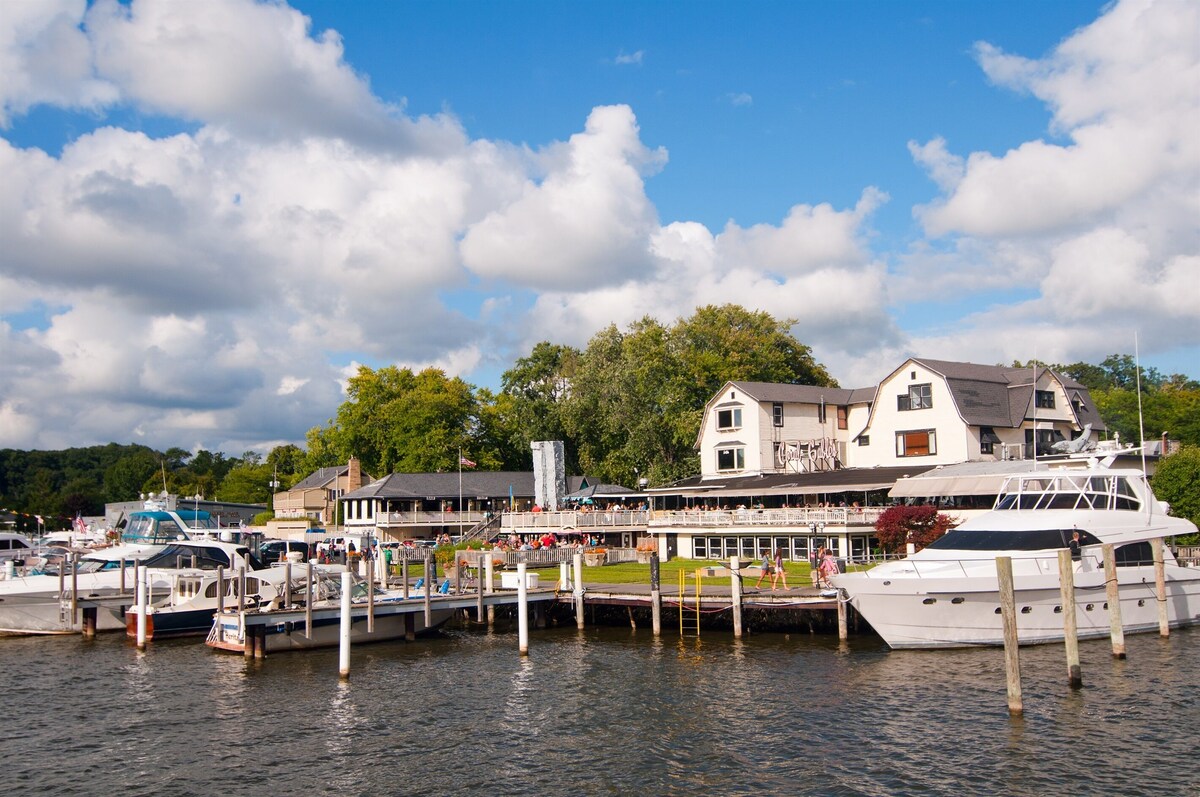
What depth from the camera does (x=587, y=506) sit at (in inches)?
2516

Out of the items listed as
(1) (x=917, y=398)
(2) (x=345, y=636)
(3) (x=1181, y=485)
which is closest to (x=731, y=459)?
(1) (x=917, y=398)

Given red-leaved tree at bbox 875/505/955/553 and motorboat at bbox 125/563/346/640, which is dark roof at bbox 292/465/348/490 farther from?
red-leaved tree at bbox 875/505/955/553

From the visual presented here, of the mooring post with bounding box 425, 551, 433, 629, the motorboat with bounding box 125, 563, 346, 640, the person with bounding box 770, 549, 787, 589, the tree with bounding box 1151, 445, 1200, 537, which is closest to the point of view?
the mooring post with bounding box 425, 551, 433, 629

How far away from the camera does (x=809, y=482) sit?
5262 centimetres

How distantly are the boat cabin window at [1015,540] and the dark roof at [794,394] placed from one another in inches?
1188

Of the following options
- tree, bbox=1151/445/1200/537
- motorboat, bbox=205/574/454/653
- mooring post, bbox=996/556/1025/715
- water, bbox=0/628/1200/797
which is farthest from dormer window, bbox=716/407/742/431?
mooring post, bbox=996/556/1025/715

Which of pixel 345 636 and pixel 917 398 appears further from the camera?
pixel 917 398

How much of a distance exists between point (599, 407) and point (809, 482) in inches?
1085

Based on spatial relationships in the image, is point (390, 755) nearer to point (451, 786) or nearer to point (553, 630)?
point (451, 786)

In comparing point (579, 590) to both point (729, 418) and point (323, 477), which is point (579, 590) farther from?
point (323, 477)

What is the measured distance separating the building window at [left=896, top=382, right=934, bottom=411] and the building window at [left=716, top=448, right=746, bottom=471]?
10.3 meters

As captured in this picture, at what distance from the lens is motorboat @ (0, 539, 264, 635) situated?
37844 mm

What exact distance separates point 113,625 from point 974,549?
102ft

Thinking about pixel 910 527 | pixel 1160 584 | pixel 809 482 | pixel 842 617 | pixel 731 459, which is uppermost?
pixel 731 459
